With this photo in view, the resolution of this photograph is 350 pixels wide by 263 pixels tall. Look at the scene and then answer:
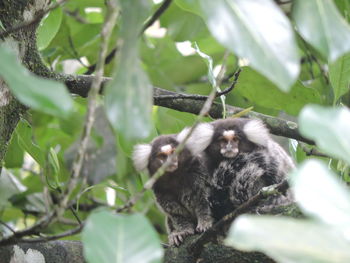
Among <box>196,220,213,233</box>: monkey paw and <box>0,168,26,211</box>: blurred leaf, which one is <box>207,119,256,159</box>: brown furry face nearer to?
<box>196,220,213,233</box>: monkey paw

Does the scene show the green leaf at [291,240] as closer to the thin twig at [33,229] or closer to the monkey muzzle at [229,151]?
the thin twig at [33,229]

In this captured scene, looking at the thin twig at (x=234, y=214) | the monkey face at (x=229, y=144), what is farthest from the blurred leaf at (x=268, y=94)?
the thin twig at (x=234, y=214)

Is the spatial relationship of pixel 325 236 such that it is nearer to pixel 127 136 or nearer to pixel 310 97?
pixel 127 136

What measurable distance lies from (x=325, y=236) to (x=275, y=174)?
97.6 inches

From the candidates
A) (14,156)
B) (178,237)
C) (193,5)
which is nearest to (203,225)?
(178,237)

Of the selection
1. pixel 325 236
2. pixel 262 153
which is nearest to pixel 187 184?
pixel 262 153

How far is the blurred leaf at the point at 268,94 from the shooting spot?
3.73 metres

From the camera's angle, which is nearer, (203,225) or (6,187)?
(203,225)

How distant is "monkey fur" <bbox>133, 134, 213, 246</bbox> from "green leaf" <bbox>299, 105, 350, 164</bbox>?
8.12 feet

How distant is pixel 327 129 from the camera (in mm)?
1350

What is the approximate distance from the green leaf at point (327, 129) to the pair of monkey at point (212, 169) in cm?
204

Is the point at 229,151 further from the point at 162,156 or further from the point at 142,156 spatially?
the point at 142,156

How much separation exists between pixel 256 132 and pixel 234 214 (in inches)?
52.4

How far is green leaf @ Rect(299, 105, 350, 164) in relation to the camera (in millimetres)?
1332
